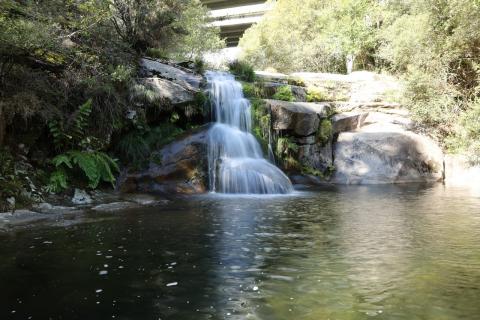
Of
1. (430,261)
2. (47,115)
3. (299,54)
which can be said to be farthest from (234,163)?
(299,54)

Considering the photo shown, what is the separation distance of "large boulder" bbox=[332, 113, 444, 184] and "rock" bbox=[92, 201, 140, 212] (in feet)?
29.2

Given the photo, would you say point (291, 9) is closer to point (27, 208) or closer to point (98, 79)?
point (98, 79)

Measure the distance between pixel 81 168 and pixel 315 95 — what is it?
12.4 meters

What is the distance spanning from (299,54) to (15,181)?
22.8 meters

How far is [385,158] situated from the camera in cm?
1712

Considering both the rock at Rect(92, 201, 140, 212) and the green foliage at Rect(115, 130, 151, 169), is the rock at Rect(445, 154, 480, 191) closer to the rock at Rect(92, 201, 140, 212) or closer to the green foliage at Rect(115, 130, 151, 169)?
the green foliage at Rect(115, 130, 151, 169)

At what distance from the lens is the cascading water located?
42.5ft

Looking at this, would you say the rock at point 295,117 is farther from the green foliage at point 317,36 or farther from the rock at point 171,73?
the green foliage at point 317,36

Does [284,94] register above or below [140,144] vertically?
A: above

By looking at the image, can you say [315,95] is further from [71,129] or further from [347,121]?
[71,129]

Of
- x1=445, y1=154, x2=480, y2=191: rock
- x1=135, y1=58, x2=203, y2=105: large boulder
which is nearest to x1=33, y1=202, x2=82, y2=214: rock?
x1=135, y1=58, x2=203, y2=105: large boulder

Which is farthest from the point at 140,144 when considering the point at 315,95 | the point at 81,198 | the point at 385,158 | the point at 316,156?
the point at 315,95

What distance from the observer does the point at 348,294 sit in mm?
4465

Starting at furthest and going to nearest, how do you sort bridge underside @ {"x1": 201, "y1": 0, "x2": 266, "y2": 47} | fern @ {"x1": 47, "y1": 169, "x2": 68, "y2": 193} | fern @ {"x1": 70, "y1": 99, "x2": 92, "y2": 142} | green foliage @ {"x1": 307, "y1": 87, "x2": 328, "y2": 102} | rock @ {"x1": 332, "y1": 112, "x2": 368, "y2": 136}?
bridge underside @ {"x1": 201, "y1": 0, "x2": 266, "y2": 47} < green foliage @ {"x1": 307, "y1": 87, "x2": 328, "y2": 102} < rock @ {"x1": 332, "y1": 112, "x2": 368, "y2": 136} < fern @ {"x1": 70, "y1": 99, "x2": 92, "y2": 142} < fern @ {"x1": 47, "y1": 169, "x2": 68, "y2": 193}
